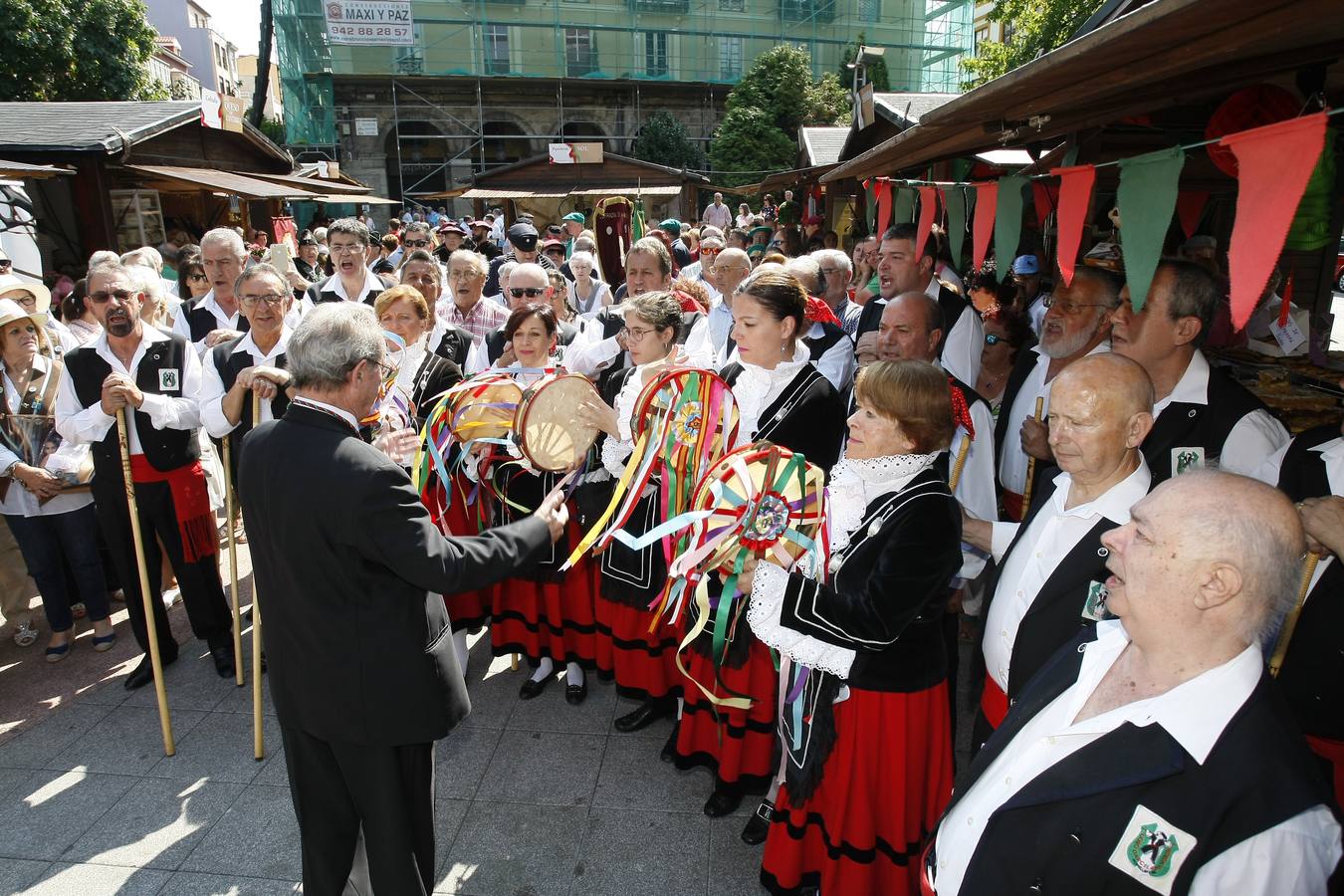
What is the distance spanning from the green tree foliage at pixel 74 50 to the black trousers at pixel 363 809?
2516 cm

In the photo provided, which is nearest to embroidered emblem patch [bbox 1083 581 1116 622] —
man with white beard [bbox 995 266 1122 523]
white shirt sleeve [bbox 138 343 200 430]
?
man with white beard [bbox 995 266 1122 523]

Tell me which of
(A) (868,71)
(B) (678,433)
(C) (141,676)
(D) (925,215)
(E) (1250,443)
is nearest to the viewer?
(E) (1250,443)

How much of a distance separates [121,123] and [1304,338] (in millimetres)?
13398

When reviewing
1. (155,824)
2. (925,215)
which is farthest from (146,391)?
(925,215)

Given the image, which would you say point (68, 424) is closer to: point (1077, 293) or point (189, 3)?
point (1077, 293)

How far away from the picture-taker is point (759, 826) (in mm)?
3195

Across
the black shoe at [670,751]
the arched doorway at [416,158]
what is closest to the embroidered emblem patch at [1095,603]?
the black shoe at [670,751]

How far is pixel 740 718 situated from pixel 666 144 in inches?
1283

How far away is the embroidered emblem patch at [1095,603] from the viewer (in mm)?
2107

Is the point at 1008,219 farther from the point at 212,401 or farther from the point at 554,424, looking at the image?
the point at 212,401

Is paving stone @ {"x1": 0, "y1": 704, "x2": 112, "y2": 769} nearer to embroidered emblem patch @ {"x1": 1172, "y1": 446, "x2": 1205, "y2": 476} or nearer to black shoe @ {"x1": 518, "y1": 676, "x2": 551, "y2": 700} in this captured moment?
black shoe @ {"x1": 518, "y1": 676, "x2": 551, "y2": 700}

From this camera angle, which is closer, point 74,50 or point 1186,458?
point 1186,458

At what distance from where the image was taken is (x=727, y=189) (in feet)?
64.8

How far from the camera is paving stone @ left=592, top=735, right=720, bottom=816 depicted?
3.43 metres
